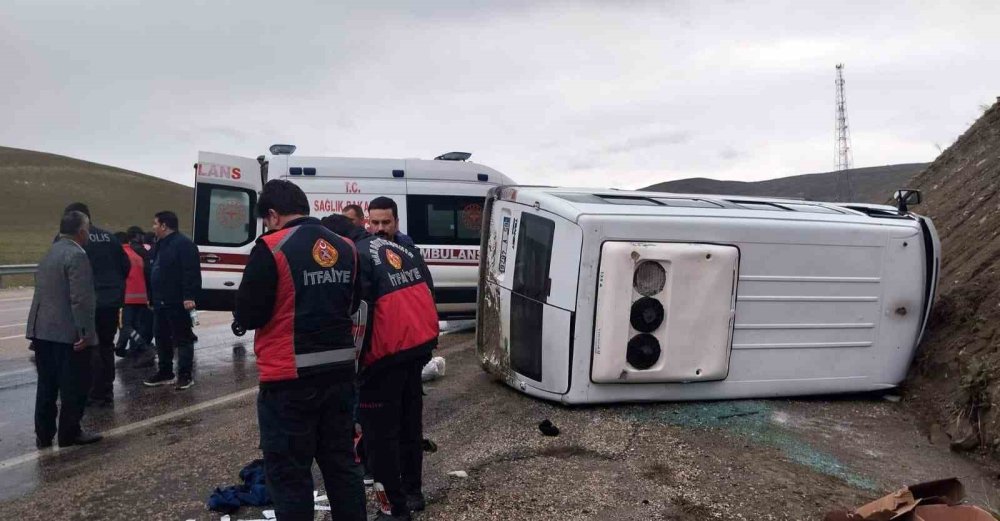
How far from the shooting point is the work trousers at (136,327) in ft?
28.0

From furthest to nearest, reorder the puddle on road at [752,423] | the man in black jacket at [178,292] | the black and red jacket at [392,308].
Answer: the man in black jacket at [178,292], the puddle on road at [752,423], the black and red jacket at [392,308]

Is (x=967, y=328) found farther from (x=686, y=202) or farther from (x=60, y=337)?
(x=60, y=337)

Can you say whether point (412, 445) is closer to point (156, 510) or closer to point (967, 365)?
point (156, 510)

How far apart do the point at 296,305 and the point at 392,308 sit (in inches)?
23.8

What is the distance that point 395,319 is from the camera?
3600mm

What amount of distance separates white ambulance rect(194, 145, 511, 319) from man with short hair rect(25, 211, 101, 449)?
4078mm

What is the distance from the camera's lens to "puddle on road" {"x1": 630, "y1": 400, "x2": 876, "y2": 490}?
14.8ft

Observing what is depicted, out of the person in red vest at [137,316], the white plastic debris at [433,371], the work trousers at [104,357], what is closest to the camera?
the work trousers at [104,357]

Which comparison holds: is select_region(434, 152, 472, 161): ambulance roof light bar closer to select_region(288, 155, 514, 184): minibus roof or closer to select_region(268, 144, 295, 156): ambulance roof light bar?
select_region(288, 155, 514, 184): minibus roof

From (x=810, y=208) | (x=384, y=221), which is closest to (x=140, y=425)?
(x=384, y=221)

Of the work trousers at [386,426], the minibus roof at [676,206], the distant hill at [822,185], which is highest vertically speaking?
the distant hill at [822,185]

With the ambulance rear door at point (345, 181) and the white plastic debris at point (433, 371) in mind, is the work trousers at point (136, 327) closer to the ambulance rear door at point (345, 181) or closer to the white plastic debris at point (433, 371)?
the ambulance rear door at point (345, 181)

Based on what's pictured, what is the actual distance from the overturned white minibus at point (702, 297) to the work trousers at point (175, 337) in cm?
321

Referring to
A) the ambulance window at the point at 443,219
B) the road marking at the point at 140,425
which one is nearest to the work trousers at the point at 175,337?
the road marking at the point at 140,425
